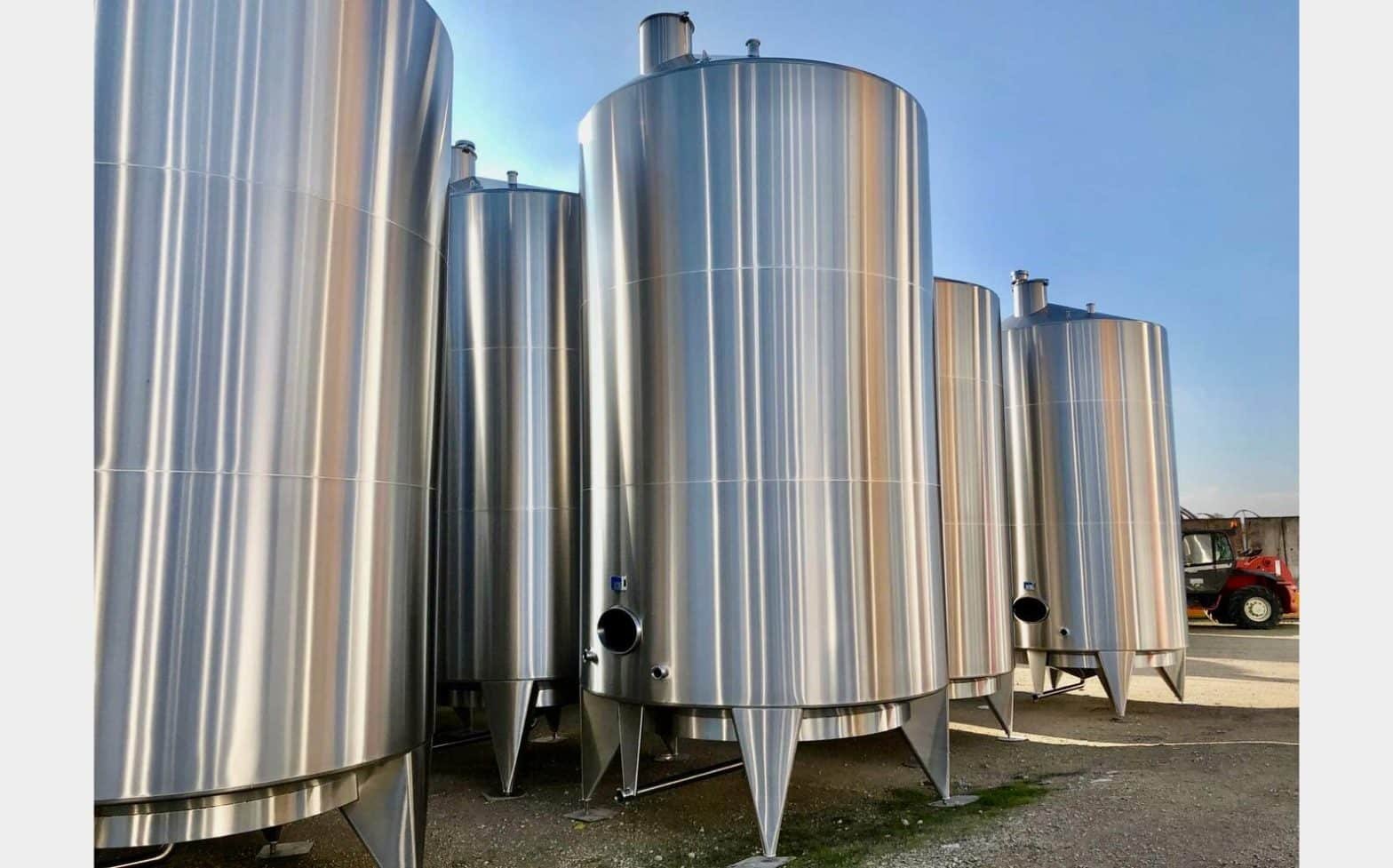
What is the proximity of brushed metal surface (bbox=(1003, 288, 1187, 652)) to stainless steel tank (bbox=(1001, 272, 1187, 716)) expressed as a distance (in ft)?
0.04

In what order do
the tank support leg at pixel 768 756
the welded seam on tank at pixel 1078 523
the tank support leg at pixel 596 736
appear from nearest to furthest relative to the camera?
the tank support leg at pixel 768 756 → the tank support leg at pixel 596 736 → the welded seam on tank at pixel 1078 523

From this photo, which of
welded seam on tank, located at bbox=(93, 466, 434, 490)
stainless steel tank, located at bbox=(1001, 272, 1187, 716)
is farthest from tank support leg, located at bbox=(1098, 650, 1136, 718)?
welded seam on tank, located at bbox=(93, 466, 434, 490)

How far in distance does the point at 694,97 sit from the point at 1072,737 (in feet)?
26.5

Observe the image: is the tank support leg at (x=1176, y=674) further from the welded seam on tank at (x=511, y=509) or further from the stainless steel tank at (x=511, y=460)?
the welded seam on tank at (x=511, y=509)

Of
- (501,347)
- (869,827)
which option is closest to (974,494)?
(869,827)

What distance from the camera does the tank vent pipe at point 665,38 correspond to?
7.20 meters

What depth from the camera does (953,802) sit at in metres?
7.54

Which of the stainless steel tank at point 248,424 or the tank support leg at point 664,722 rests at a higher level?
the stainless steel tank at point 248,424

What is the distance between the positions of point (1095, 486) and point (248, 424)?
1015 centimetres

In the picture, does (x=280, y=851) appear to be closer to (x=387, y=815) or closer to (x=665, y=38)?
(x=387, y=815)

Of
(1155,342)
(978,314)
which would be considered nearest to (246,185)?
(978,314)

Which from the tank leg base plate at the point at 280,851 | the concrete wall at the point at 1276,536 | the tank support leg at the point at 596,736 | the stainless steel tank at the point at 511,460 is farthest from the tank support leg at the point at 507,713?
the concrete wall at the point at 1276,536

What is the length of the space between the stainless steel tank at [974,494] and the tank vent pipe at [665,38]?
386 cm

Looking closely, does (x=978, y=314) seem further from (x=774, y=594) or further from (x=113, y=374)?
(x=113, y=374)
